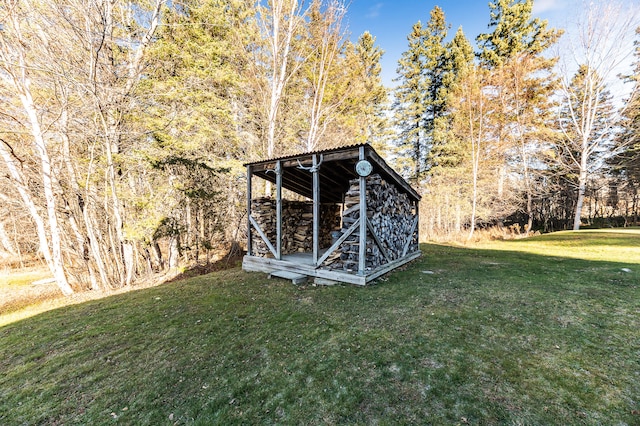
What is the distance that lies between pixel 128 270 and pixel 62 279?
1139 millimetres

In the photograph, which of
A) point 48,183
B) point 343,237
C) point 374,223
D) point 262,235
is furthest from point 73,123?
point 374,223

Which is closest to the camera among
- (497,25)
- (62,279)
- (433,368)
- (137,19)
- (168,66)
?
(433,368)

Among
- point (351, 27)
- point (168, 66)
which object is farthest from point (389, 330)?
point (351, 27)

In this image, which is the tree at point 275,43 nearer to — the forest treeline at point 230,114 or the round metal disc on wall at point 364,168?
the forest treeline at point 230,114

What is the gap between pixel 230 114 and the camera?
835 cm

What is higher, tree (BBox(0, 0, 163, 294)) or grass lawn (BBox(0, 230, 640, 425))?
tree (BBox(0, 0, 163, 294))

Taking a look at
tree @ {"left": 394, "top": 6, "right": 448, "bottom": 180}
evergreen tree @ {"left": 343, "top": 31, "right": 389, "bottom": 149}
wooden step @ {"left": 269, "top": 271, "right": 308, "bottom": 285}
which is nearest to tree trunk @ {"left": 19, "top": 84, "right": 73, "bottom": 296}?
wooden step @ {"left": 269, "top": 271, "right": 308, "bottom": 285}

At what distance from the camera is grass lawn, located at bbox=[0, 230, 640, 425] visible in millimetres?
1929

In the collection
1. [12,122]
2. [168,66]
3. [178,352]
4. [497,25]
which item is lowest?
[178,352]

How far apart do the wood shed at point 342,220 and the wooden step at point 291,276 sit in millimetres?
22

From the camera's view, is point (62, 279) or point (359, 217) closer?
point (359, 217)

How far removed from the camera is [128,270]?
6.17m

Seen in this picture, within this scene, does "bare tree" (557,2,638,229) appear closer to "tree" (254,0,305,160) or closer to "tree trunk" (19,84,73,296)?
"tree" (254,0,305,160)

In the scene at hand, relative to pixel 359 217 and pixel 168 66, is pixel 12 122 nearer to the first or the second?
pixel 168 66
